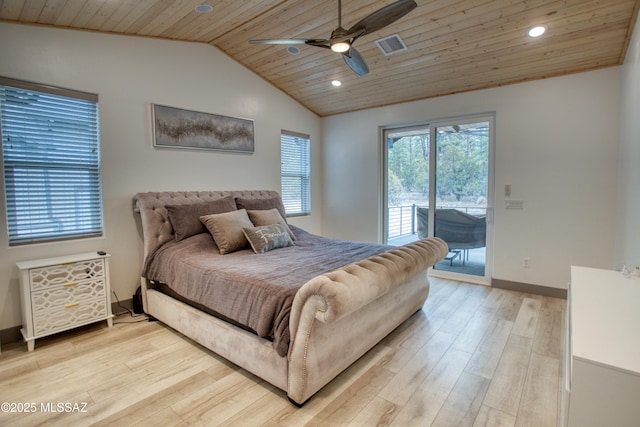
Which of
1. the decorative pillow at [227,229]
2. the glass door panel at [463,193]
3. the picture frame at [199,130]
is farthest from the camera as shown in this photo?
the glass door panel at [463,193]

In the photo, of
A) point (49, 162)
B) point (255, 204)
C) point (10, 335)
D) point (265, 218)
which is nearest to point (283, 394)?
point (265, 218)

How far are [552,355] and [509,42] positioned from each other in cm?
291

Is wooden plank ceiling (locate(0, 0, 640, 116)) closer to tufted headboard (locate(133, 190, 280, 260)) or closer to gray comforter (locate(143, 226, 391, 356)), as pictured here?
tufted headboard (locate(133, 190, 280, 260))

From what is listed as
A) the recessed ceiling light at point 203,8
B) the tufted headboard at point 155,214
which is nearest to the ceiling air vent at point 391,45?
the recessed ceiling light at point 203,8

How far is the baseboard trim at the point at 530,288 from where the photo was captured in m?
3.70

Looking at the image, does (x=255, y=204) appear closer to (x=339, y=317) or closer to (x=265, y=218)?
(x=265, y=218)

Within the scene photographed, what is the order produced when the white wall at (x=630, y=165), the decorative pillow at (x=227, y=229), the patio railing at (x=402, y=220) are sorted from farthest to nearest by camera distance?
the patio railing at (x=402, y=220), the decorative pillow at (x=227, y=229), the white wall at (x=630, y=165)

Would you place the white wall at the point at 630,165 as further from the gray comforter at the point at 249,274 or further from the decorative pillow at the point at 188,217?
the decorative pillow at the point at 188,217

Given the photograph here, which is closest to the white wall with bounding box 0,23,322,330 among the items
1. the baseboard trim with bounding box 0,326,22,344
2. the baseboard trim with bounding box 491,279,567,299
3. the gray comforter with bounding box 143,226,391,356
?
the baseboard trim with bounding box 0,326,22,344

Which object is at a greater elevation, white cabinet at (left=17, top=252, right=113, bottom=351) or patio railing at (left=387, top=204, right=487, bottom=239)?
patio railing at (left=387, top=204, right=487, bottom=239)

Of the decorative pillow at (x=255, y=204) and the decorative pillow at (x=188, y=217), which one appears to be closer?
the decorative pillow at (x=188, y=217)

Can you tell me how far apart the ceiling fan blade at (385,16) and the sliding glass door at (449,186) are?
257 centimetres

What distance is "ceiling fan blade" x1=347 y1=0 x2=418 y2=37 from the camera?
1998 millimetres

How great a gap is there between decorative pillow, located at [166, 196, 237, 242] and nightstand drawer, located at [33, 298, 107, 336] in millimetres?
923
